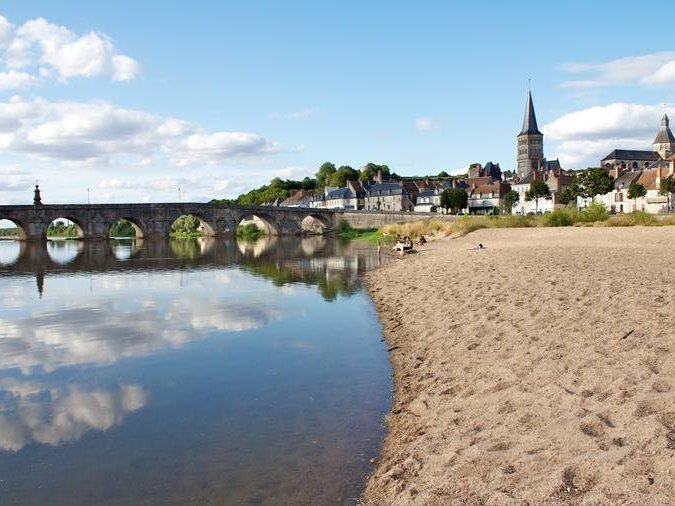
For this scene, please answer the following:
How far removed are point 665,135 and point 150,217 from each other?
441 feet

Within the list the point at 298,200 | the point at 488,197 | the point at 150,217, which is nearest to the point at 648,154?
Answer: the point at 488,197

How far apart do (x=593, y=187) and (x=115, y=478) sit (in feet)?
267

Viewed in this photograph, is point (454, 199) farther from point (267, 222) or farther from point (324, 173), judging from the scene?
point (324, 173)

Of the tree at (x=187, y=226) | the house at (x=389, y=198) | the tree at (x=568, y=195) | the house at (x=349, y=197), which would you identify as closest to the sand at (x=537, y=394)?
the tree at (x=568, y=195)

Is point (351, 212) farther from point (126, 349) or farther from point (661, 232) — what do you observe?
point (126, 349)

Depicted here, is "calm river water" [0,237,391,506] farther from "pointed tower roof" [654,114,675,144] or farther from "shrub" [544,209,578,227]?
"pointed tower roof" [654,114,675,144]

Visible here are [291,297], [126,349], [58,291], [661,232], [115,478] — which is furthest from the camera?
[661,232]

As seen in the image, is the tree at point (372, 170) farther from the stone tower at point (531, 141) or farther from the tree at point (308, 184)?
the stone tower at point (531, 141)

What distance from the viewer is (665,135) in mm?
155250

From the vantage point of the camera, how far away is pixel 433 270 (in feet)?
86.0

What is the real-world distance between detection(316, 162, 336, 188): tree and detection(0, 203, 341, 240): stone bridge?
7606cm

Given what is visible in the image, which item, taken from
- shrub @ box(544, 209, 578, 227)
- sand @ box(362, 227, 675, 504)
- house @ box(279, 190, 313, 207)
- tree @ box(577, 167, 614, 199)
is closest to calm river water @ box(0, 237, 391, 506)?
sand @ box(362, 227, 675, 504)

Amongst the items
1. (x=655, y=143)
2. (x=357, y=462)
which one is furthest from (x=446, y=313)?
(x=655, y=143)

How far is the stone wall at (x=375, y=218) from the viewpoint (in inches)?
3656
